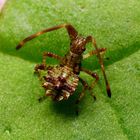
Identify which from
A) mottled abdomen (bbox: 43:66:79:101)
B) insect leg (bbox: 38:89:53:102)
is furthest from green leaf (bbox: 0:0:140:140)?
mottled abdomen (bbox: 43:66:79:101)

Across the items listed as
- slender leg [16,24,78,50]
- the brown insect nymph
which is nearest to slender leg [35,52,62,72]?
the brown insect nymph

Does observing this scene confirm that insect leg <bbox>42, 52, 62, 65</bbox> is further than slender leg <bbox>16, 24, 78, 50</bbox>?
Yes

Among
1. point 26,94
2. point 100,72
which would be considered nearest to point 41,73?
point 26,94

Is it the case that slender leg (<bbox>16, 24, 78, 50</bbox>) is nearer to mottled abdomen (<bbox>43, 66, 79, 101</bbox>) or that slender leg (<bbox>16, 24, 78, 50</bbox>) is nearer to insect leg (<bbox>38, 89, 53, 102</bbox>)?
mottled abdomen (<bbox>43, 66, 79, 101</bbox>)

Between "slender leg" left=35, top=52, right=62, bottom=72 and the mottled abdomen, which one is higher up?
"slender leg" left=35, top=52, right=62, bottom=72

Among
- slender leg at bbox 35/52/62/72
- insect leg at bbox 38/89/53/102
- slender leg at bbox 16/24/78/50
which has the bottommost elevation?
insect leg at bbox 38/89/53/102
